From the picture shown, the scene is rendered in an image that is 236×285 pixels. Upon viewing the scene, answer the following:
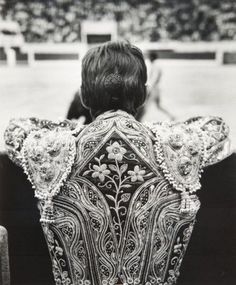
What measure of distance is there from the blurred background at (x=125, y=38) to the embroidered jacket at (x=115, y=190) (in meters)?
0.56

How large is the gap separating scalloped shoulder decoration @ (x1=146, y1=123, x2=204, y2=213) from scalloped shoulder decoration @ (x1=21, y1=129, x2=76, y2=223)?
16 centimetres

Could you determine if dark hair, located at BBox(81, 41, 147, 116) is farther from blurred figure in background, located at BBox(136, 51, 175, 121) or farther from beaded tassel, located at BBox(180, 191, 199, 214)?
blurred figure in background, located at BBox(136, 51, 175, 121)

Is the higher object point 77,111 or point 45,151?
point 45,151

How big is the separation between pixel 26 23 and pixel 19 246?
73 centimetres

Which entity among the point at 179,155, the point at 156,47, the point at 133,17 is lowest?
the point at 179,155

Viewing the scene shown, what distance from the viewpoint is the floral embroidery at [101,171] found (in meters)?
0.89

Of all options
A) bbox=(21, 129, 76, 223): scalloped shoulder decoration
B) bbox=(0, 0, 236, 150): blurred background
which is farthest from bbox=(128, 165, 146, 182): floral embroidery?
bbox=(0, 0, 236, 150): blurred background

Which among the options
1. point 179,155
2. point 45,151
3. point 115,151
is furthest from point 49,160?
point 179,155

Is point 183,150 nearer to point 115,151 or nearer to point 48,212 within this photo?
point 115,151

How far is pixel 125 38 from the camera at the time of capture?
147 cm

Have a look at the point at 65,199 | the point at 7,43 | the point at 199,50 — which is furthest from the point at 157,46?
the point at 65,199

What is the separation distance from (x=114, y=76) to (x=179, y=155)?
195 millimetres

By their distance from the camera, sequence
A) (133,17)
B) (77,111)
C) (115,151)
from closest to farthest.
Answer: (115,151) < (133,17) < (77,111)

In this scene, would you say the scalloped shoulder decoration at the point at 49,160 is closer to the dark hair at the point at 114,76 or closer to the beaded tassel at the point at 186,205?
the dark hair at the point at 114,76
